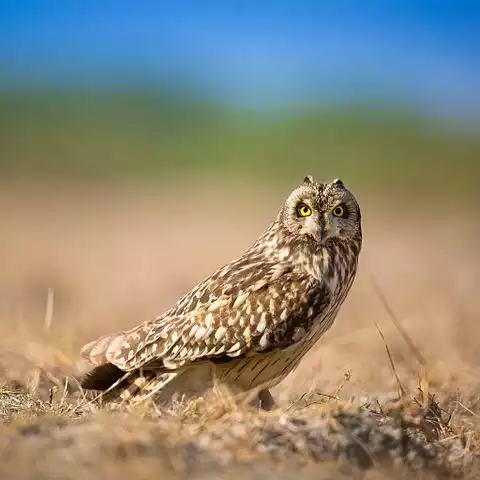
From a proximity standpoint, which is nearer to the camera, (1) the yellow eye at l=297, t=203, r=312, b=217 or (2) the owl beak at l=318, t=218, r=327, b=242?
(2) the owl beak at l=318, t=218, r=327, b=242

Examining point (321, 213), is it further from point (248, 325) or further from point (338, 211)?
point (248, 325)

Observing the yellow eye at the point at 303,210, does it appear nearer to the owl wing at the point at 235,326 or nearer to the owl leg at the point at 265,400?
the owl wing at the point at 235,326

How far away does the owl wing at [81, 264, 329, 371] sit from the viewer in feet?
21.2

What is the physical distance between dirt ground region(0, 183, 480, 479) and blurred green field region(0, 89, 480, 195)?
43.8ft

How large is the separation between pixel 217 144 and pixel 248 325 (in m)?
41.0

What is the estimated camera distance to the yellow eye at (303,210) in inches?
275

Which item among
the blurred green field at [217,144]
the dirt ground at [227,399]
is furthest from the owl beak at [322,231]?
the blurred green field at [217,144]

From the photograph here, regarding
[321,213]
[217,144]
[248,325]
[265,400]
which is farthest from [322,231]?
[217,144]

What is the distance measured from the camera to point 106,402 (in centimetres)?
668

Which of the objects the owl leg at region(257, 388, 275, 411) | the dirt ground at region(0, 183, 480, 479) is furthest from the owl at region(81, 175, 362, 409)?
the dirt ground at region(0, 183, 480, 479)

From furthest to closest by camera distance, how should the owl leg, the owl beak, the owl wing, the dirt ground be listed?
the owl beak, the owl leg, the owl wing, the dirt ground

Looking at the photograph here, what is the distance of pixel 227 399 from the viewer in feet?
18.1

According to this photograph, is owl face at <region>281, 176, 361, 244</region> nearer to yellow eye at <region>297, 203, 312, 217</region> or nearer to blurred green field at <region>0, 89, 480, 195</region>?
→ yellow eye at <region>297, 203, 312, 217</region>

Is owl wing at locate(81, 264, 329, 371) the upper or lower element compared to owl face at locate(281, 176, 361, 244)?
lower
